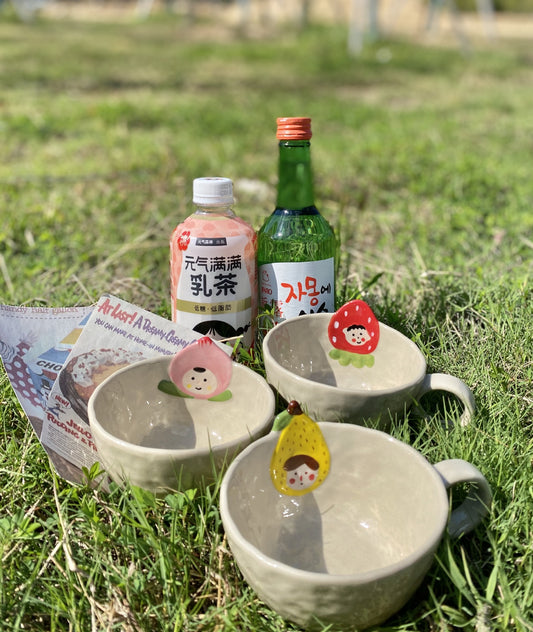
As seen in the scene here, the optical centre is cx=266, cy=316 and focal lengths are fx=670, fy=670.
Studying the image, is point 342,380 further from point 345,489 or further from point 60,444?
point 60,444

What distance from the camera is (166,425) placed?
144 centimetres

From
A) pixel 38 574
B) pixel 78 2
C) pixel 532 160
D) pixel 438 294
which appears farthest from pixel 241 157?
pixel 78 2

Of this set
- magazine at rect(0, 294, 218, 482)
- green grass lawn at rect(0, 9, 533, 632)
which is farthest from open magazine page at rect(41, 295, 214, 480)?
green grass lawn at rect(0, 9, 533, 632)

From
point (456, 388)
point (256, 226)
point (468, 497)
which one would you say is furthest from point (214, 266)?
point (256, 226)

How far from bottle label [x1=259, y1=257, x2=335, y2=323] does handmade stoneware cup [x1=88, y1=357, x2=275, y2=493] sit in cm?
24

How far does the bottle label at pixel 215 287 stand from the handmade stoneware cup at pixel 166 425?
0.48 ft

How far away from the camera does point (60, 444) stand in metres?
1.33

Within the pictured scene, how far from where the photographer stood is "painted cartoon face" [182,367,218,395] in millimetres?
1374

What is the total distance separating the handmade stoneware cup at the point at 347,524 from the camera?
36.6 inches

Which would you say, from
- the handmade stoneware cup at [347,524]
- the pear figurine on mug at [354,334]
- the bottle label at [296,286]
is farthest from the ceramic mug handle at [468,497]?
the bottle label at [296,286]

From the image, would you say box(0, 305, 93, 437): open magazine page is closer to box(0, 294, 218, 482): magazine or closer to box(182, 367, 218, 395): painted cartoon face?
box(0, 294, 218, 482): magazine

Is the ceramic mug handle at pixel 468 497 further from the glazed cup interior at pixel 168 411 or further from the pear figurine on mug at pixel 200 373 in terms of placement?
the pear figurine on mug at pixel 200 373

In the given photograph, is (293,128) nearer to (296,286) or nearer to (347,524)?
(296,286)

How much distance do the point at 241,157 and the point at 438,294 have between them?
233 cm
